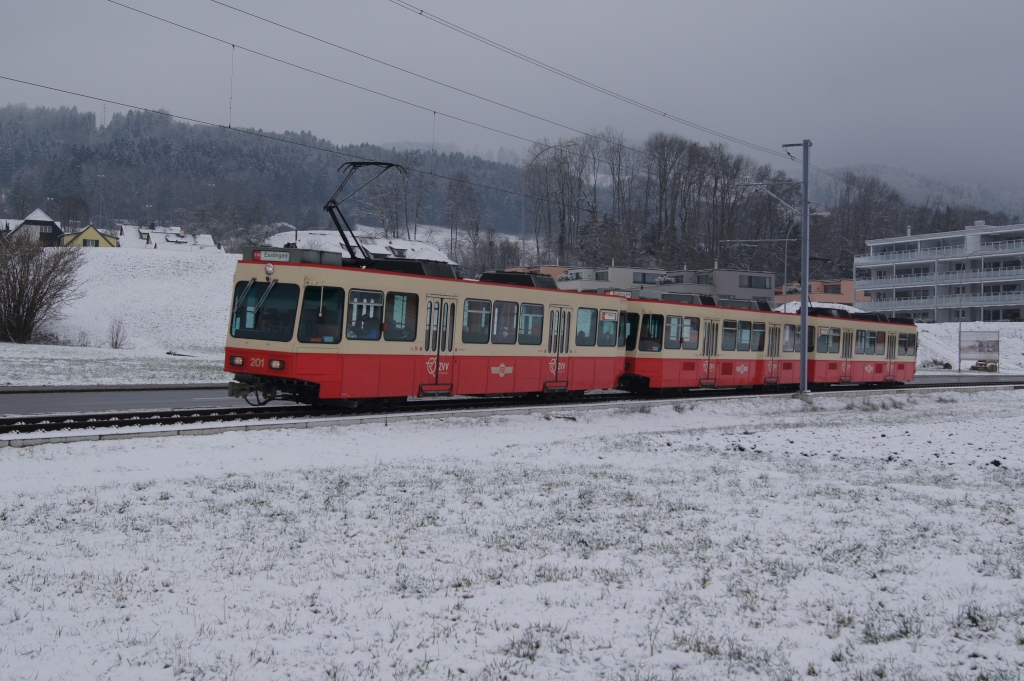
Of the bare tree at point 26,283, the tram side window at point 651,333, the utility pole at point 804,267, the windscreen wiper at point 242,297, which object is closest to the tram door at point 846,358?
the utility pole at point 804,267

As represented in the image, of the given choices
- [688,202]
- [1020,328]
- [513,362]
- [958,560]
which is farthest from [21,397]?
[688,202]

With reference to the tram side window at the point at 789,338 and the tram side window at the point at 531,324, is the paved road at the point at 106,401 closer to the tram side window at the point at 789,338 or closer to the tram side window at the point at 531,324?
the tram side window at the point at 531,324

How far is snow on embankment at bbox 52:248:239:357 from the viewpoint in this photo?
4910 cm

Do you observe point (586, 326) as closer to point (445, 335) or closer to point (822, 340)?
point (445, 335)

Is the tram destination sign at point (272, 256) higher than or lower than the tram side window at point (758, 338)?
higher

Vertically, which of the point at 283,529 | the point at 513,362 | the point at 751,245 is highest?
the point at 751,245

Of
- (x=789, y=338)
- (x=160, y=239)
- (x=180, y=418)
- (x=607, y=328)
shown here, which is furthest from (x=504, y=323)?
(x=160, y=239)

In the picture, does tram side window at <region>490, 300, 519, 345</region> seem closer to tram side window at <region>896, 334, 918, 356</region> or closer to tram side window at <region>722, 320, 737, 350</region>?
tram side window at <region>722, 320, 737, 350</region>

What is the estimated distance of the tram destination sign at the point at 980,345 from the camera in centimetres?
5831

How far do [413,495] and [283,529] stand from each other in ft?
6.88

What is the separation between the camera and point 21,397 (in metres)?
20.9

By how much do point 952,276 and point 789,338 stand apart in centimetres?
6838

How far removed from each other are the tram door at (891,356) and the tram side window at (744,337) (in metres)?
12.4

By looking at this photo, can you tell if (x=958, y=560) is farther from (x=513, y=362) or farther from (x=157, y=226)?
(x=157, y=226)
